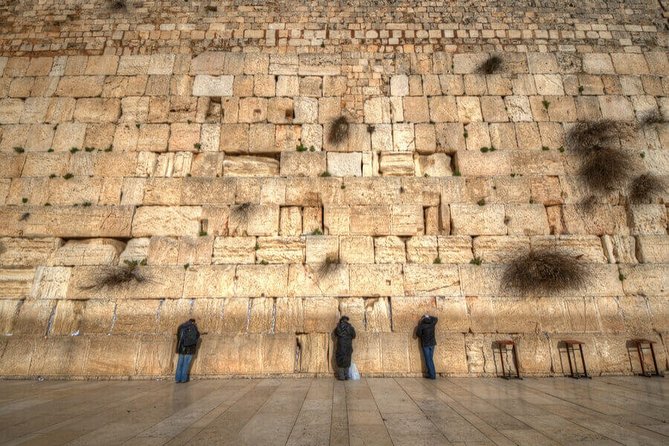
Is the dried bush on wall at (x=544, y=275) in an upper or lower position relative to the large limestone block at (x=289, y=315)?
upper

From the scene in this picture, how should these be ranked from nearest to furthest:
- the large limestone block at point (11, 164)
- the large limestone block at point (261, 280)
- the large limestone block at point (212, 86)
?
the large limestone block at point (261, 280)
the large limestone block at point (11, 164)
the large limestone block at point (212, 86)

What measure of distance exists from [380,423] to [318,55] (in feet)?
24.7

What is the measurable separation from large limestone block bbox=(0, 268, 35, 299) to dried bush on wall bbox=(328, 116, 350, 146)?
6.33 metres

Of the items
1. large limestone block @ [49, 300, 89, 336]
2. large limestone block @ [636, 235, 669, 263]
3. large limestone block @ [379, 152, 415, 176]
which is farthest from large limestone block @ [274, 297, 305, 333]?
Result: large limestone block @ [636, 235, 669, 263]

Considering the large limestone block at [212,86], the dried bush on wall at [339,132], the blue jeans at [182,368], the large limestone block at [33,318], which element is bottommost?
the blue jeans at [182,368]

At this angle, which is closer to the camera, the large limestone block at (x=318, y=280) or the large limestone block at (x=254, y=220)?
the large limestone block at (x=318, y=280)

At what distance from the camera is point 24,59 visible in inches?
319

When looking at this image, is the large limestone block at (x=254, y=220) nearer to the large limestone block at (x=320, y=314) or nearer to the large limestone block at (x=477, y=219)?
the large limestone block at (x=320, y=314)

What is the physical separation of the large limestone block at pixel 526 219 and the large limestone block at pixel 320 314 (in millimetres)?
3765

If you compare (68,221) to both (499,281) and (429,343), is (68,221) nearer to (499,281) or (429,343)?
(429,343)

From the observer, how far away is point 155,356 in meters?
5.99

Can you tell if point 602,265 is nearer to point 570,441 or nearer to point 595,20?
point 570,441

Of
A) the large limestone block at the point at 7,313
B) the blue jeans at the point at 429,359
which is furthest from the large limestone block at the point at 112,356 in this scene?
the blue jeans at the point at 429,359

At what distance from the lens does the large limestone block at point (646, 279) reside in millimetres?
6449
